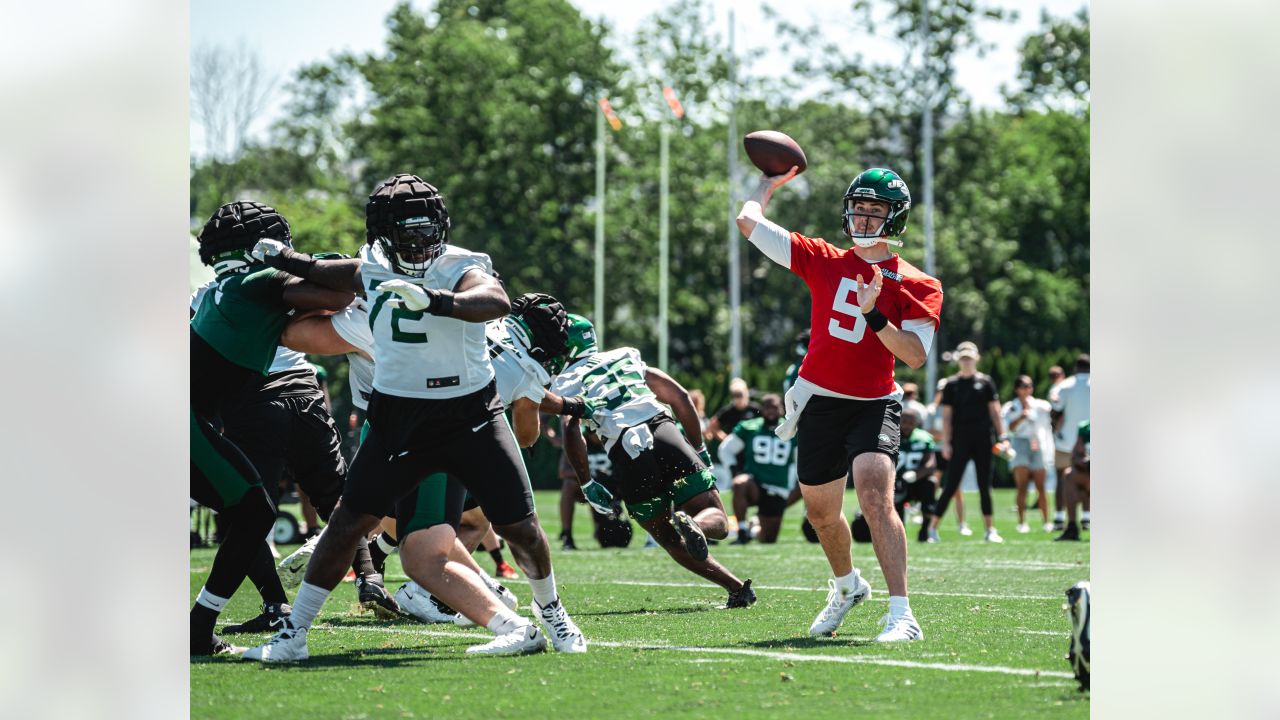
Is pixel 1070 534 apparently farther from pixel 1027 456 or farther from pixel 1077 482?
pixel 1027 456

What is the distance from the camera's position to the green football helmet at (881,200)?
7.41 metres

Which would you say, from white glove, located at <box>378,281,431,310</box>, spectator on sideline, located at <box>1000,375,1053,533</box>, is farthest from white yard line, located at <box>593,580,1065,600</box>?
spectator on sideline, located at <box>1000,375,1053,533</box>

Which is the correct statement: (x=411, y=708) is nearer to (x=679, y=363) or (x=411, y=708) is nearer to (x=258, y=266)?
(x=258, y=266)

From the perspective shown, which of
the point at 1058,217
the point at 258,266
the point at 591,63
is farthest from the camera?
the point at 1058,217

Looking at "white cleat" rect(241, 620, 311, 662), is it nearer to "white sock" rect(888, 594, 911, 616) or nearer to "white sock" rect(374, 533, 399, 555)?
"white sock" rect(888, 594, 911, 616)

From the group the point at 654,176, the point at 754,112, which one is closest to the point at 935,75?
the point at 754,112

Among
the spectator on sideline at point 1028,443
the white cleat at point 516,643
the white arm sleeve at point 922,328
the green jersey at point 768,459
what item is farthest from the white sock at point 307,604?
the spectator on sideline at point 1028,443

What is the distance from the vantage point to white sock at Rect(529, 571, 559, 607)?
6820 mm

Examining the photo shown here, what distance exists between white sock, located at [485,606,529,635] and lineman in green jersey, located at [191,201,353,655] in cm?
116

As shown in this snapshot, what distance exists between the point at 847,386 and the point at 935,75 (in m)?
40.9

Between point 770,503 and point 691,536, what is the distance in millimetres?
8263

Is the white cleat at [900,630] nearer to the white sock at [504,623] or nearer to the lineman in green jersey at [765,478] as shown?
the white sock at [504,623]

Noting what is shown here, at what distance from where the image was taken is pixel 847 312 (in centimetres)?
747
